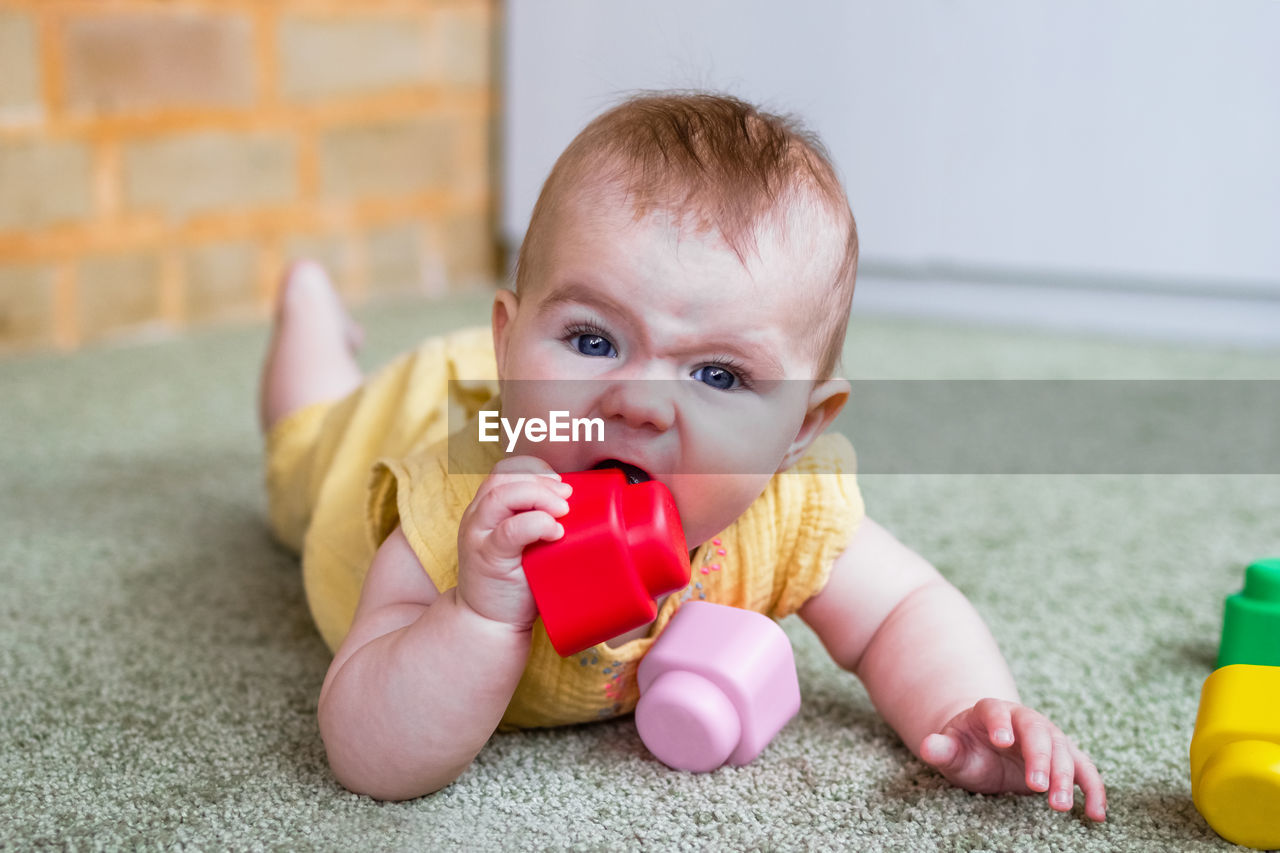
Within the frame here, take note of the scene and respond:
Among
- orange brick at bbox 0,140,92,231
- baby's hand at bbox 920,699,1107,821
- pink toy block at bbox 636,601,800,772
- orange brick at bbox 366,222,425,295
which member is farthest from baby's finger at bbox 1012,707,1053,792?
orange brick at bbox 366,222,425,295

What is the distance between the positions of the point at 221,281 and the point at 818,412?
1.31 metres

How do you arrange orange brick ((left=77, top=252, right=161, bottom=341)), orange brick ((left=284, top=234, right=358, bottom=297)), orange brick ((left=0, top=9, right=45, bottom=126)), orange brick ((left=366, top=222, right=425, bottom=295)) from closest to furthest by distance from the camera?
orange brick ((left=0, top=9, right=45, bottom=126)) < orange brick ((left=77, top=252, right=161, bottom=341)) < orange brick ((left=284, top=234, right=358, bottom=297)) < orange brick ((left=366, top=222, right=425, bottom=295))

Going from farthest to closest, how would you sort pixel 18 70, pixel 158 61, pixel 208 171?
pixel 208 171
pixel 158 61
pixel 18 70

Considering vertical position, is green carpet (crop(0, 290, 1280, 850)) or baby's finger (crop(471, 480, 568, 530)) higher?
baby's finger (crop(471, 480, 568, 530))

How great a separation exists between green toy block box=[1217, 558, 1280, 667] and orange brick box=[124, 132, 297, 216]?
1.42m

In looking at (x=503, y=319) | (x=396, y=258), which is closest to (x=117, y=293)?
(x=396, y=258)

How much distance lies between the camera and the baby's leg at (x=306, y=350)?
1062 mm

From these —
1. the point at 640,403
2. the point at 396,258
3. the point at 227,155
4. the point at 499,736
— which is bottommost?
the point at 396,258

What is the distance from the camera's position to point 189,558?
0.97 m

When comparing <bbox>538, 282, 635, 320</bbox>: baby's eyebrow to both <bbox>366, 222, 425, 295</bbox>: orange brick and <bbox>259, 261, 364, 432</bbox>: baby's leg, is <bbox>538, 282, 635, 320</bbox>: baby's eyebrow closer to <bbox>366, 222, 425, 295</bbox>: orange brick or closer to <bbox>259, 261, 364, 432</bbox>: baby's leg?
<bbox>259, 261, 364, 432</bbox>: baby's leg

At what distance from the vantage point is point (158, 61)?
5.41 feet

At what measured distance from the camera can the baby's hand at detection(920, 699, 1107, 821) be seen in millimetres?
606

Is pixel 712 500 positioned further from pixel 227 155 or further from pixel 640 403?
pixel 227 155

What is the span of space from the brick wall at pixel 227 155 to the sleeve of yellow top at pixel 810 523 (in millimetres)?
1190
